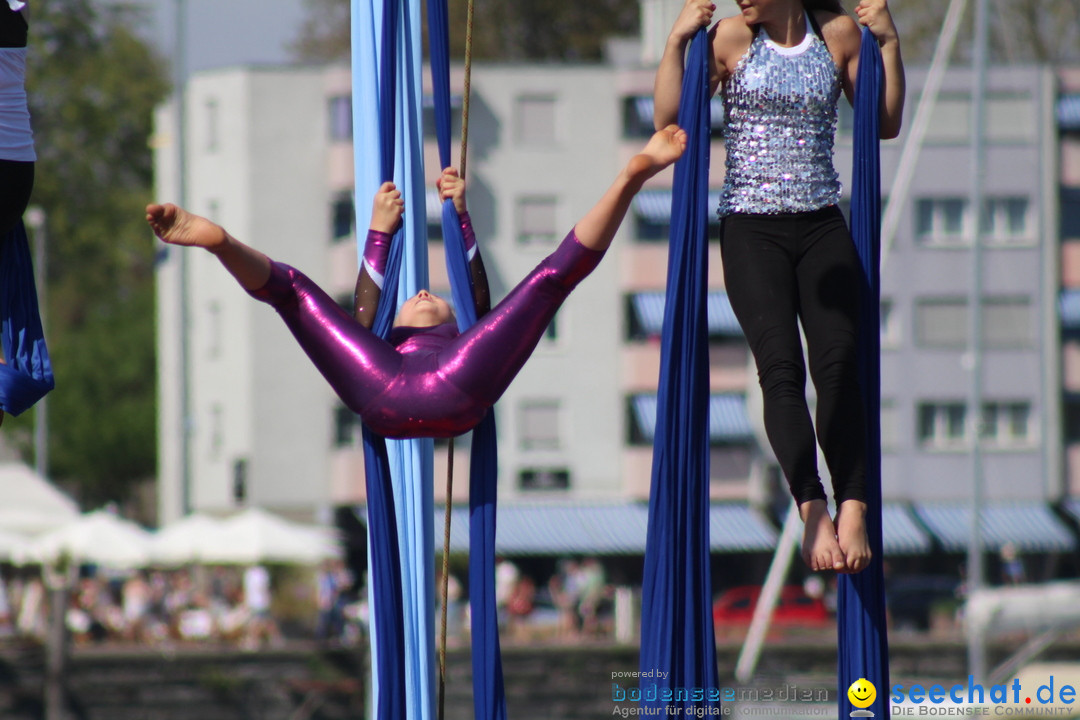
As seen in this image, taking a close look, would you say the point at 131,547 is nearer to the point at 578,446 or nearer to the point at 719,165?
the point at 719,165

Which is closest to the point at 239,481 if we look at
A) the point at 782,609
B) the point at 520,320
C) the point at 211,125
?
the point at 211,125

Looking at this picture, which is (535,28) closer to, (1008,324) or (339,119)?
(339,119)

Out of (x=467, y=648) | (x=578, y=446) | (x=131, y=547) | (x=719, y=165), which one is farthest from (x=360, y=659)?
(x=578, y=446)

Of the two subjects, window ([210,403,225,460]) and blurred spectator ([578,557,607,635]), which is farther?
window ([210,403,225,460])

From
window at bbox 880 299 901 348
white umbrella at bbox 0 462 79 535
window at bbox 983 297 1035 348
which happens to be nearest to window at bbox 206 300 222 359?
window at bbox 880 299 901 348

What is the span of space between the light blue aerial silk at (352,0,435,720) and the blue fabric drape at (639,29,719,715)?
0.85 m

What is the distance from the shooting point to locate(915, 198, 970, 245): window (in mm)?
35625

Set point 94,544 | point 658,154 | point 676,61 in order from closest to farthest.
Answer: point 658,154 < point 676,61 < point 94,544

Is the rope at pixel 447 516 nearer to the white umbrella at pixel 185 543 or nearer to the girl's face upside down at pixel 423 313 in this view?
the girl's face upside down at pixel 423 313

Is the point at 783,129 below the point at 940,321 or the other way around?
the other way around

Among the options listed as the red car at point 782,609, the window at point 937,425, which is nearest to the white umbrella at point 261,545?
the red car at point 782,609

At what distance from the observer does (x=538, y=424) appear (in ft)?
119

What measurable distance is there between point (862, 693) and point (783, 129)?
185cm

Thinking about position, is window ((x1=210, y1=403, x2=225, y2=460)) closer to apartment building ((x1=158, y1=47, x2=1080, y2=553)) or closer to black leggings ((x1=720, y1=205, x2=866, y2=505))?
apartment building ((x1=158, y1=47, x2=1080, y2=553))
